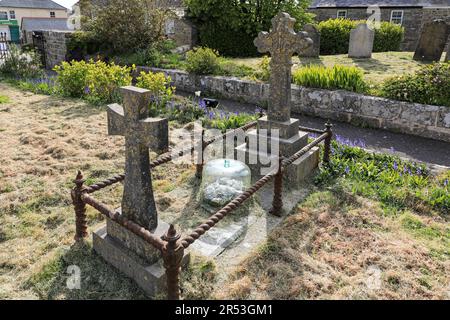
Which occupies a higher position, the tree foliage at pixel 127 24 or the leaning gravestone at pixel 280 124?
the tree foliage at pixel 127 24

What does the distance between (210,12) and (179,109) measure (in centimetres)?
797

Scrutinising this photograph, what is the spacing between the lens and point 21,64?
12.0 meters

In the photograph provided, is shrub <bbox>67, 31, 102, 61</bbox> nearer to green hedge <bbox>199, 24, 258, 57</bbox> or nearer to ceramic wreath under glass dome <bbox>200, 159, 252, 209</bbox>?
green hedge <bbox>199, 24, 258, 57</bbox>

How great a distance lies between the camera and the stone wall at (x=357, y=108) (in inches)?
275

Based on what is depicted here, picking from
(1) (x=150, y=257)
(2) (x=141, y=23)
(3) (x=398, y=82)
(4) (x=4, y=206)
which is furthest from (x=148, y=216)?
(2) (x=141, y=23)

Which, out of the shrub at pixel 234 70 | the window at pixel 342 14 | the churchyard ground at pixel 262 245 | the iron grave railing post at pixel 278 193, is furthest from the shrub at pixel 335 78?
the window at pixel 342 14

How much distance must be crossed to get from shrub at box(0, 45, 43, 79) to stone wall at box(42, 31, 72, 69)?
1.66 meters

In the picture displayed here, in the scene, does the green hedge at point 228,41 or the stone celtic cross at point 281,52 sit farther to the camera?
the green hedge at point 228,41

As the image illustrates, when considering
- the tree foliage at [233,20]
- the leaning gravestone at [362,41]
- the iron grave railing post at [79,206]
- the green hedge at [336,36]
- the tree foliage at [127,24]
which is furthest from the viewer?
the green hedge at [336,36]

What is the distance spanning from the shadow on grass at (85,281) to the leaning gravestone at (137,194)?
8 cm

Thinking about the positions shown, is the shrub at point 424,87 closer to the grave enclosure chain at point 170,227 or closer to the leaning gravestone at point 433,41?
the grave enclosure chain at point 170,227

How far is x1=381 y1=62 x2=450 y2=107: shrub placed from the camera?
697 cm

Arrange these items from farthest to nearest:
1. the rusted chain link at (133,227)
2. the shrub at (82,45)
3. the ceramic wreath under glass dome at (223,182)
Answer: the shrub at (82,45), the ceramic wreath under glass dome at (223,182), the rusted chain link at (133,227)

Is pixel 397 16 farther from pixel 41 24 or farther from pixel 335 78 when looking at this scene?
pixel 41 24
